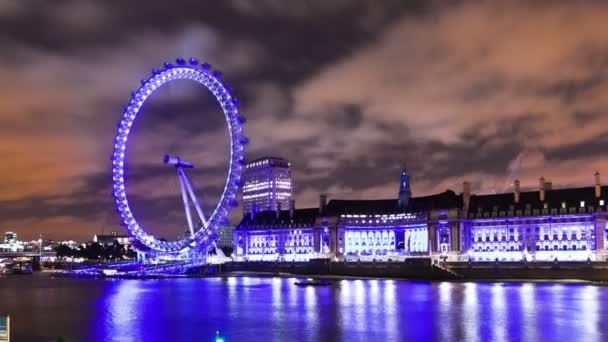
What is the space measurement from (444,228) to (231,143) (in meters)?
46.4

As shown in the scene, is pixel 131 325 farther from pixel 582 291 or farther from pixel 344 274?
pixel 344 274

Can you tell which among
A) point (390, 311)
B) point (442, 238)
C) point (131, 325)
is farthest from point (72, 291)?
point (442, 238)

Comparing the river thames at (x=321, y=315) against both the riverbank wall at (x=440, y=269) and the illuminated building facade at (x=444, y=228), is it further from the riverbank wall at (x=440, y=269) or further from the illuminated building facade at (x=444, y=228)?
the illuminated building facade at (x=444, y=228)

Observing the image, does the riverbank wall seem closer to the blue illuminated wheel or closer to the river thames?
the river thames

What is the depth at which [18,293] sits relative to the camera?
85.4m

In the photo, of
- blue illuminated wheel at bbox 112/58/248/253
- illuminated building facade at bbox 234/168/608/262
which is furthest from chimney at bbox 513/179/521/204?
blue illuminated wheel at bbox 112/58/248/253

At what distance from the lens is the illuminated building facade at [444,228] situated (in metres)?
111

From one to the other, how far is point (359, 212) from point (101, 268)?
51522 mm

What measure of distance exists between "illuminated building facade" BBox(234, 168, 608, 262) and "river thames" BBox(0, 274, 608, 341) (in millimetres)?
32776

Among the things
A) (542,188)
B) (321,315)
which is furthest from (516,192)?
(321,315)

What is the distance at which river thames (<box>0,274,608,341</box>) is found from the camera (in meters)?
44.1

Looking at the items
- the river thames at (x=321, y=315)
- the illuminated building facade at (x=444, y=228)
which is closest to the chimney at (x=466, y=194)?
the illuminated building facade at (x=444, y=228)

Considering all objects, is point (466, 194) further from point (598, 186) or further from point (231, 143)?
point (231, 143)

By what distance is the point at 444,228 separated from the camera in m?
125
